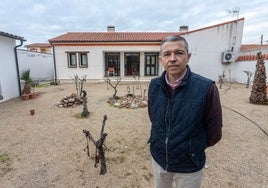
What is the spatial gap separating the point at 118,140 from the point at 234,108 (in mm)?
4714

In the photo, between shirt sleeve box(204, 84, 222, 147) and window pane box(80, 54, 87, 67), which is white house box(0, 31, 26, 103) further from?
shirt sleeve box(204, 84, 222, 147)

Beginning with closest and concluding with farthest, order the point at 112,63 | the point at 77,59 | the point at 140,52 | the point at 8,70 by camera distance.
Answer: the point at 8,70 → the point at 77,59 → the point at 140,52 → the point at 112,63

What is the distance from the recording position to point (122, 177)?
108 inches

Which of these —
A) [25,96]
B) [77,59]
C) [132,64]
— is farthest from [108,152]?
[132,64]

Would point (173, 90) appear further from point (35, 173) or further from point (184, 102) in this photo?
point (35, 173)

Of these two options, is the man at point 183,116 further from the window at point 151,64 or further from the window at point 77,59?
the window at point 151,64

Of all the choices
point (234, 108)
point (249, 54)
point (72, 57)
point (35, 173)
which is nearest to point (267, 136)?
point (234, 108)

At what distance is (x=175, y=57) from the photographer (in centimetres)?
138

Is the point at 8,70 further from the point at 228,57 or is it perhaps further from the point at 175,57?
the point at 228,57

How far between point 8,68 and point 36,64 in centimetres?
921

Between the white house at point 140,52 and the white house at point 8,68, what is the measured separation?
5665 millimetres

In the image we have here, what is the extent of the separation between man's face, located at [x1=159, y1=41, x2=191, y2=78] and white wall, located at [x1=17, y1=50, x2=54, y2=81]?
49.5 ft

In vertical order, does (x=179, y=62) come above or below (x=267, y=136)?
above

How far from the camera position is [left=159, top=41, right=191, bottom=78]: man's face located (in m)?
1.39
